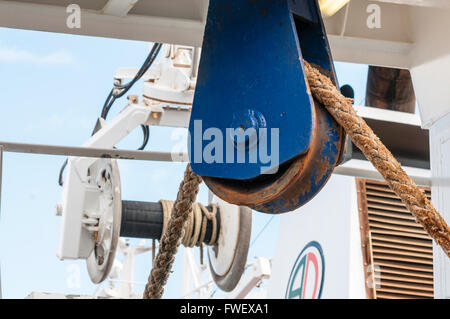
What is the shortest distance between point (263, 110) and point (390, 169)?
0.39 meters

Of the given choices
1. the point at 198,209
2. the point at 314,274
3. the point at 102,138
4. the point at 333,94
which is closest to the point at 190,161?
the point at 333,94

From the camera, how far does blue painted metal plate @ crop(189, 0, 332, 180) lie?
1938mm

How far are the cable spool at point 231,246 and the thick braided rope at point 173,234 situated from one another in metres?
3.32

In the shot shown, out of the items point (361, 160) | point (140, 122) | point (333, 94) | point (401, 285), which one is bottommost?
point (401, 285)

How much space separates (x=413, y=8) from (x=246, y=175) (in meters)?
1.77

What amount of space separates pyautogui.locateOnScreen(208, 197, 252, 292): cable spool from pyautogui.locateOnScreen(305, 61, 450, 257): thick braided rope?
13.4ft

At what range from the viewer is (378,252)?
24.0ft

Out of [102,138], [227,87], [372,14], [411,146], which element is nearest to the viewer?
[227,87]

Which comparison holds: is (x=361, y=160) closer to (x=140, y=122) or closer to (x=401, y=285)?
(x=401, y=285)

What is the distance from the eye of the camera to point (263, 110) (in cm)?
200

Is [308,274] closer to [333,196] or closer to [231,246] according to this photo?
[333,196]
